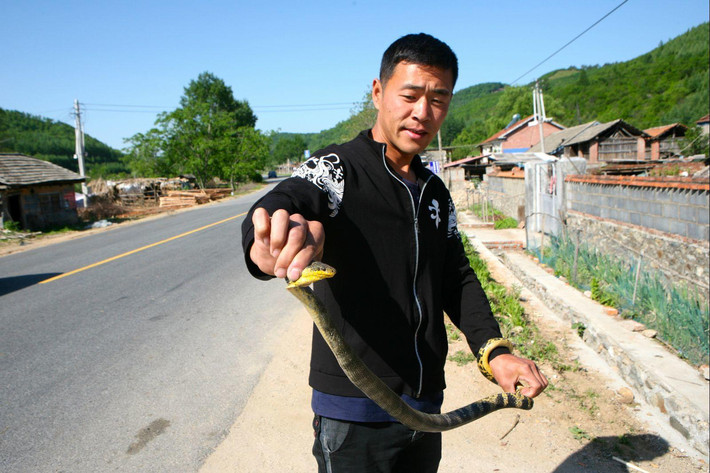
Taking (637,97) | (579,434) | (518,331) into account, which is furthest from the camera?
(637,97)

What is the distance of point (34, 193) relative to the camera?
58.5 feet

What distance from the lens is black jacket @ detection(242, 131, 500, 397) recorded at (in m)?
1.56

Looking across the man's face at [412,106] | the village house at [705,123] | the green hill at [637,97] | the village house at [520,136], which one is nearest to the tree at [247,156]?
the green hill at [637,97]

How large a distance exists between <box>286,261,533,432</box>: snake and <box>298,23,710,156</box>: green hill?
48276 mm

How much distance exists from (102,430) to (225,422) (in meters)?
0.89

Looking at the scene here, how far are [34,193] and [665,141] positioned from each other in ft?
161

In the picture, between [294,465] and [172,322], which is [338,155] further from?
[172,322]

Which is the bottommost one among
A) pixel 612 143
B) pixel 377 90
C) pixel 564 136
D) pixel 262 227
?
pixel 262 227

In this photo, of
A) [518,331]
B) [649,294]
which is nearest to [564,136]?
[649,294]

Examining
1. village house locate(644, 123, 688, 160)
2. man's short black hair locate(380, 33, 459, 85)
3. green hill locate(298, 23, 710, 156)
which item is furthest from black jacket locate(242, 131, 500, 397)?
green hill locate(298, 23, 710, 156)

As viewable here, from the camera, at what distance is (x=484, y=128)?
298ft

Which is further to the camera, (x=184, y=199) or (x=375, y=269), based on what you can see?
(x=184, y=199)

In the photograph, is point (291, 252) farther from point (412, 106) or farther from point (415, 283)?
point (412, 106)

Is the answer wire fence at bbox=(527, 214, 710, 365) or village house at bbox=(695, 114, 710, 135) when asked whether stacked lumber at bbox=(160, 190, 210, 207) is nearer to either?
wire fence at bbox=(527, 214, 710, 365)
